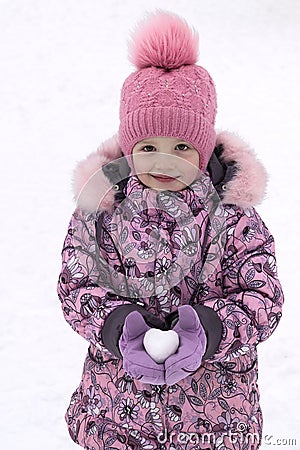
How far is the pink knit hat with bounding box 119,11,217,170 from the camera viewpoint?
4.80ft

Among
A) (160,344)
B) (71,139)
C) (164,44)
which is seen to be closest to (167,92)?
(164,44)

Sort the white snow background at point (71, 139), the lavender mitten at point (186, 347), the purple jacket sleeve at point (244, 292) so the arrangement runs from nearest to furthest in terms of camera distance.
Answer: the lavender mitten at point (186, 347)
the purple jacket sleeve at point (244, 292)
the white snow background at point (71, 139)

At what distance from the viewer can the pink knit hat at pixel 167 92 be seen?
1464 millimetres

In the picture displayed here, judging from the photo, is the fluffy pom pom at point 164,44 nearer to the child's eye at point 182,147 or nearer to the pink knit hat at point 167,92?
the pink knit hat at point 167,92

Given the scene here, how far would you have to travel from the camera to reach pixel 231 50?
5086mm

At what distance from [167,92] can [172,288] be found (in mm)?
359

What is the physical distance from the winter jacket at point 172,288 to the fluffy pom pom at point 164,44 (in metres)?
0.22

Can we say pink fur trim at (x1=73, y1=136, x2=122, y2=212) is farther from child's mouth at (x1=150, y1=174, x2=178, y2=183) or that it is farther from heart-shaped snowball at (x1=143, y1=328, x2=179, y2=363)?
heart-shaped snowball at (x1=143, y1=328, x2=179, y2=363)

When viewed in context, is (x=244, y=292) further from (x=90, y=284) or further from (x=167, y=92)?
(x=167, y=92)

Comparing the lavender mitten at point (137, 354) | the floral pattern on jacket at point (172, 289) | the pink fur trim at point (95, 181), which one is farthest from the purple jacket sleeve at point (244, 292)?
the pink fur trim at point (95, 181)

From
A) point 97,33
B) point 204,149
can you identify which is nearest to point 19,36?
point 97,33

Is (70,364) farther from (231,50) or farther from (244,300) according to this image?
(231,50)

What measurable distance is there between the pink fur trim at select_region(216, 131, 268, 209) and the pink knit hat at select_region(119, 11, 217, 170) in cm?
6

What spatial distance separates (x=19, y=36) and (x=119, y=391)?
3877 mm
